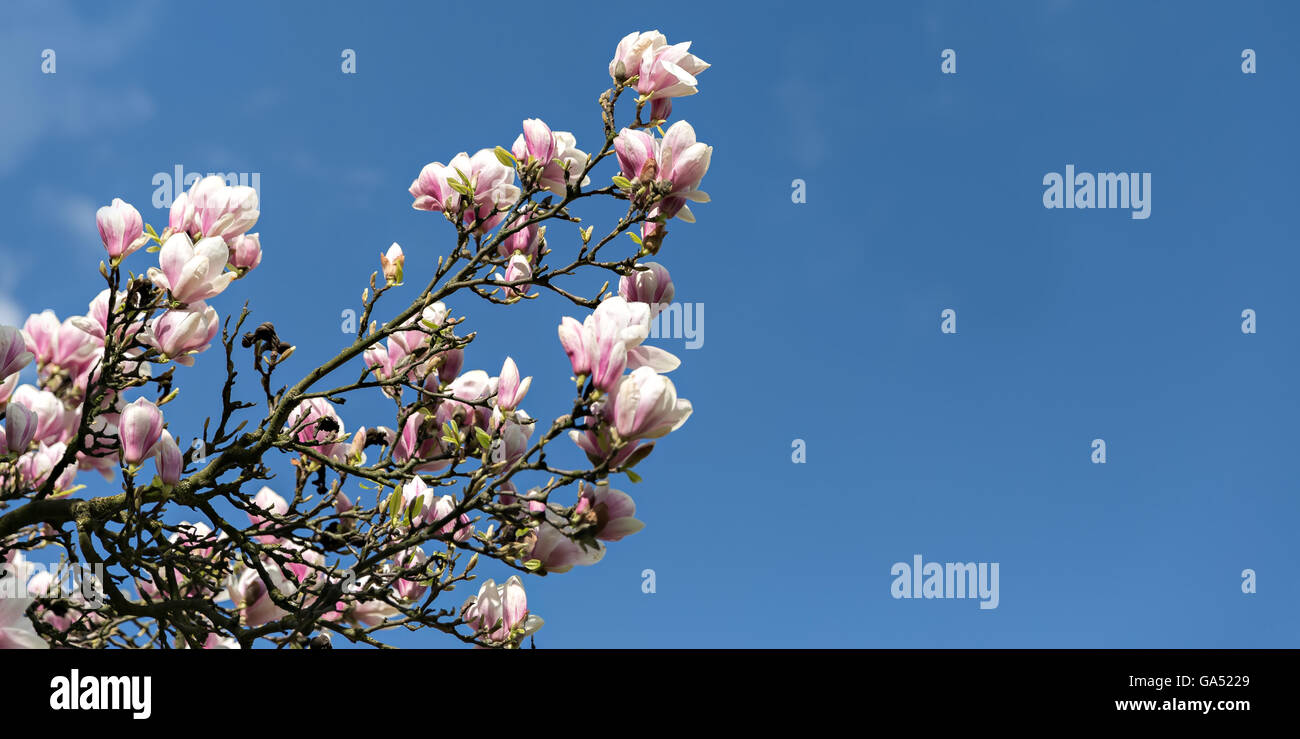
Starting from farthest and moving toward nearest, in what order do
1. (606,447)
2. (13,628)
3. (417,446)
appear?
1. (417,446)
2. (606,447)
3. (13,628)

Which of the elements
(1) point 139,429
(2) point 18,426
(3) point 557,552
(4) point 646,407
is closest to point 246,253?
(1) point 139,429

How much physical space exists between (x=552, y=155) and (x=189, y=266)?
1320mm

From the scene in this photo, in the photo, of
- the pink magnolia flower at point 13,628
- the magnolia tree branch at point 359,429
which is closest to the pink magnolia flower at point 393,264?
the magnolia tree branch at point 359,429

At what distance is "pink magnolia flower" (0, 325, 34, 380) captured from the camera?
3.52m

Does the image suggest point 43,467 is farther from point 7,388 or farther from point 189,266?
point 189,266

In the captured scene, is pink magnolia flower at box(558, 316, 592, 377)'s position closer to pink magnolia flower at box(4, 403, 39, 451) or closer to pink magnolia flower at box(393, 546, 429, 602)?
pink magnolia flower at box(393, 546, 429, 602)

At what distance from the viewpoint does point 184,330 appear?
332 cm

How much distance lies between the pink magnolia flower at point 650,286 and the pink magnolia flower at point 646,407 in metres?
0.76

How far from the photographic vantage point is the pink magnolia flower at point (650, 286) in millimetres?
3279

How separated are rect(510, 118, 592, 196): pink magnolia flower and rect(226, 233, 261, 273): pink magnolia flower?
1085mm
